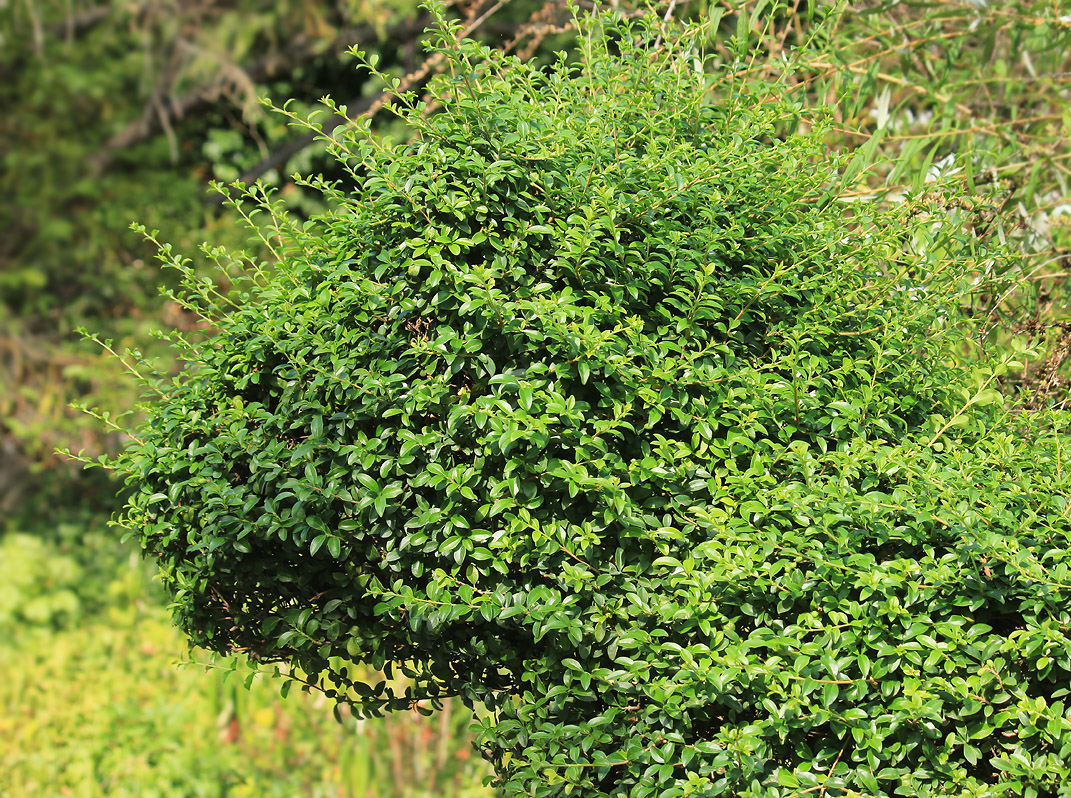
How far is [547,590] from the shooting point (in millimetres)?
1981

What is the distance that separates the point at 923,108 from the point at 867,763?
3554mm

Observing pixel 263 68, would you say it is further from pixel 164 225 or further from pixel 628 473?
pixel 628 473

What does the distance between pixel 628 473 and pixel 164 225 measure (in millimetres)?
6757

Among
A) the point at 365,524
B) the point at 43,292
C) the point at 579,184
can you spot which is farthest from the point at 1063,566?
the point at 43,292

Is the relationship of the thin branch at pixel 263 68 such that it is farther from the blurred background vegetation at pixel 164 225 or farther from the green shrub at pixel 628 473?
the green shrub at pixel 628 473

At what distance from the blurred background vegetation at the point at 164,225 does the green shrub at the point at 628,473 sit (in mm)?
987

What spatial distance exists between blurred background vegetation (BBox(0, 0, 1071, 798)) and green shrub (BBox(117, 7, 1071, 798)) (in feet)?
3.24

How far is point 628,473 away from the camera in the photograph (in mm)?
2059

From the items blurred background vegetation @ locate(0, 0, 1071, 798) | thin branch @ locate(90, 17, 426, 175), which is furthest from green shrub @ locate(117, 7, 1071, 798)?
thin branch @ locate(90, 17, 426, 175)

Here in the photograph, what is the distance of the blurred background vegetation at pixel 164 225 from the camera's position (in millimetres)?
3863

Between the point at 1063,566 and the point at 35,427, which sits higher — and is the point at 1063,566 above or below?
above

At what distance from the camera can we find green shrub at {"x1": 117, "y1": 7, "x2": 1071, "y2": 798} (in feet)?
6.27

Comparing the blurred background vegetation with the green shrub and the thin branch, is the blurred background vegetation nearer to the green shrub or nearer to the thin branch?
the thin branch

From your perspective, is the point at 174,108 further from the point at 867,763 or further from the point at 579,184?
the point at 867,763
